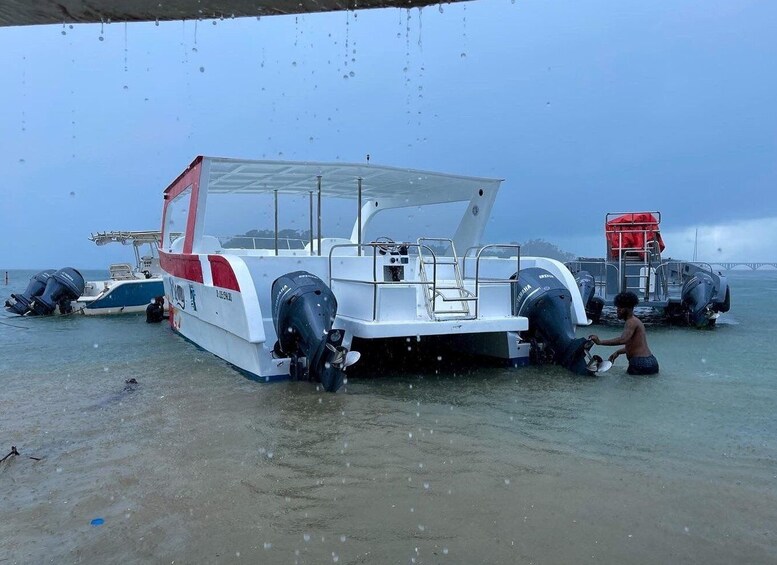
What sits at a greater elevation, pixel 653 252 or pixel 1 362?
pixel 653 252

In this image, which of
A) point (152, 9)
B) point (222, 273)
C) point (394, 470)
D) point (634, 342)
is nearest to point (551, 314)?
point (634, 342)

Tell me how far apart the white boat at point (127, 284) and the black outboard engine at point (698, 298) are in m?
16.2

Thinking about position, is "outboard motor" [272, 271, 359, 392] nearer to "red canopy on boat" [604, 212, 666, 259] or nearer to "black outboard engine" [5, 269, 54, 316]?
"red canopy on boat" [604, 212, 666, 259]

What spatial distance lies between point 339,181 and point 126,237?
1485 cm

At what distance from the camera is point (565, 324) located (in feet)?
26.2

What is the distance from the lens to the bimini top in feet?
26.2

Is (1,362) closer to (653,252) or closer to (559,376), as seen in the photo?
(559,376)

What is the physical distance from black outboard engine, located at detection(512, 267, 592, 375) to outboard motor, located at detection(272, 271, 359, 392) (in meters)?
2.85

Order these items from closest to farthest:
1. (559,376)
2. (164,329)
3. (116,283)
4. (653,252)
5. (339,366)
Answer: (339,366)
(559,376)
(164,329)
(653,252)
(116,283)

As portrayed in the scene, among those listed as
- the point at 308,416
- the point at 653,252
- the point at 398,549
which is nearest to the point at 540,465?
the point at 398,549

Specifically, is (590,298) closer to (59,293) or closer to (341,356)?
(341,356)

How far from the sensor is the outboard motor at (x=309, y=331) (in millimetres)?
6258

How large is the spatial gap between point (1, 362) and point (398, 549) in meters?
9.23

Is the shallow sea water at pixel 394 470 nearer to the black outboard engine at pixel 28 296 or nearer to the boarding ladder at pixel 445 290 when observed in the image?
the boarding ladder at pixel 445 290
